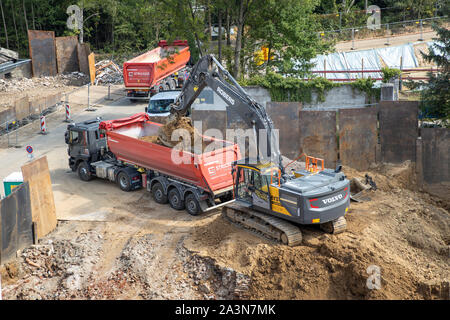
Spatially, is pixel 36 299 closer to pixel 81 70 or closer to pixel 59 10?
pixel 81 70

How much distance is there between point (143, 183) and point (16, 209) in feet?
17.2

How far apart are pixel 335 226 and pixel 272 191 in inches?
74.9

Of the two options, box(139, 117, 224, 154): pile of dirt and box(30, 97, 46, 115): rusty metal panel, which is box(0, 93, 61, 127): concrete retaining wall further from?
box(139, 117, 224, 154): pile of dirt

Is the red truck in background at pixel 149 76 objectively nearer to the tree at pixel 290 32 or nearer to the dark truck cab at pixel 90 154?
the tree at pixel 290 32

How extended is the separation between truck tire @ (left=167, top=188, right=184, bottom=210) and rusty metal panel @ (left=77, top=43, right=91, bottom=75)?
24140 mm

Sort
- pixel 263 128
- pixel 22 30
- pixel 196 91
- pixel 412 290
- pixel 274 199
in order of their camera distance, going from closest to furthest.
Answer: pixel 412 290 → pixel 274 199 → pixel 263 128 → pixel 196 91 → pixel 22 30

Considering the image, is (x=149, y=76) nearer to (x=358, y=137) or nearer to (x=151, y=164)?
(x=151, y=164)

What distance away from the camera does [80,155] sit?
20.0 metres

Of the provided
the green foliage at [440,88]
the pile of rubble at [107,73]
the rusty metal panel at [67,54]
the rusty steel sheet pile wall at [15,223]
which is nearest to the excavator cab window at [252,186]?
the rusty steel sheet pile wall at [15,223]

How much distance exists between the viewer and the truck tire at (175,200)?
16.6 meters

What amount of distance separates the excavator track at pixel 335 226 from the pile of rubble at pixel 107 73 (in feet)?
86.5

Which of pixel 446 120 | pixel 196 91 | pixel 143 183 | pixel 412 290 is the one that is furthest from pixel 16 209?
pixel 446 120

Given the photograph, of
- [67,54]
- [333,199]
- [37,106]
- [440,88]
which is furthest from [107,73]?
[333,199]

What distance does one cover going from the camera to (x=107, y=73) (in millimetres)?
37344
